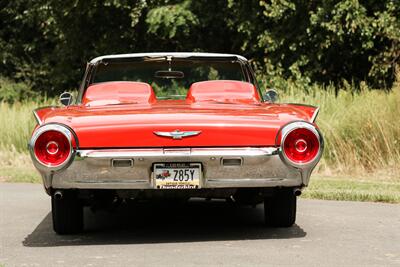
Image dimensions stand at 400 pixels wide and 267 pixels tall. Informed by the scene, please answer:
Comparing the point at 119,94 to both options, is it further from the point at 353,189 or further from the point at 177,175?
the point at 353,189

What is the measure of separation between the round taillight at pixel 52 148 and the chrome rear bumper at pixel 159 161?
0.27ft

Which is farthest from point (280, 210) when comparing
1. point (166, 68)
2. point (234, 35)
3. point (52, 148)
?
point (234, 35)

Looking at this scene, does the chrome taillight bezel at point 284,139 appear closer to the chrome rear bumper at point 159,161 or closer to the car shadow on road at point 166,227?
the chrome rear bumper at point 159,161

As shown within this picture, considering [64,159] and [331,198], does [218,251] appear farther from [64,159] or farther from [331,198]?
[331,198]

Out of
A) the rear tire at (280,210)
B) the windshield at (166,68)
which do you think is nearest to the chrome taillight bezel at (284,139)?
the rear tire at (280,210)

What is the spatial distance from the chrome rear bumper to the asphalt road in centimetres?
47

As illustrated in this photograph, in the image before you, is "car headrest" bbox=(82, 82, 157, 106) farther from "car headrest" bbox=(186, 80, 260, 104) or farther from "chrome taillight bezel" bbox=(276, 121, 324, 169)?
"chrome taillight bezel" bbox=(276, 121, 324, 169)

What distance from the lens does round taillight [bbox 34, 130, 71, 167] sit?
6.85 m

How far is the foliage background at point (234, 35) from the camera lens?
23.0 metres

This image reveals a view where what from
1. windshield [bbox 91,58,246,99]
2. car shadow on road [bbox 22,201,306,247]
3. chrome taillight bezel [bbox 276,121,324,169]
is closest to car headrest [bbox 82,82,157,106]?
windshield [bbox 91,58,246,99]

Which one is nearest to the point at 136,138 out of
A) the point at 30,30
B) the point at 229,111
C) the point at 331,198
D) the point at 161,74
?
the point at 229,111

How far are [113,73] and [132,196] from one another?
2.26m

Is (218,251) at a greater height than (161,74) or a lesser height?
lesser

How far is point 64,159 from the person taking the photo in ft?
22.4
